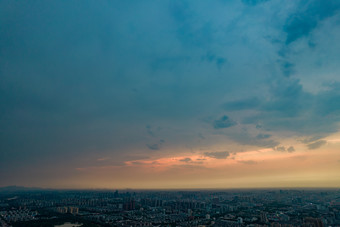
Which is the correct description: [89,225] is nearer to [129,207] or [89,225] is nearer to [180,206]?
[129,207]

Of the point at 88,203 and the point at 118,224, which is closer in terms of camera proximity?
the point at 118,224

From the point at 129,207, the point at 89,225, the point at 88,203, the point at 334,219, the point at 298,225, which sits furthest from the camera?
the point at 88,203

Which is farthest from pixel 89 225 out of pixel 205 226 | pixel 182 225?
pixel 205 226

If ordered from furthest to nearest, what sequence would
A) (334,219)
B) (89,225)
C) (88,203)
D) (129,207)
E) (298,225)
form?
(88,203)
(129,207)
(89,225)
(334,219)
(298,225)

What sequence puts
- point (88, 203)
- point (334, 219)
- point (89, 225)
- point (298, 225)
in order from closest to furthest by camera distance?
point (298, 225) → point (334, 219) → point (89, 225) → point (88, 203)

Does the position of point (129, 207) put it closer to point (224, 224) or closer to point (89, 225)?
point (89, 225)

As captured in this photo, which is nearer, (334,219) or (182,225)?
(334,219)

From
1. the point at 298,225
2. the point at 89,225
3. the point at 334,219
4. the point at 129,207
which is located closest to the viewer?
the point at 298,225

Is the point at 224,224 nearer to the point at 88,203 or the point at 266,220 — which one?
the point at 266,220

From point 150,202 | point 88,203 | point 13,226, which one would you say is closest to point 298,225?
point 13,226
